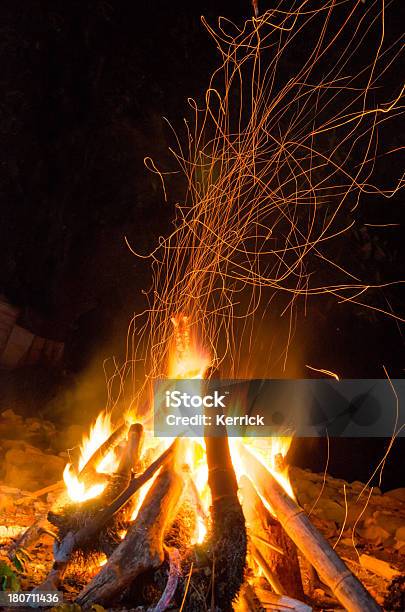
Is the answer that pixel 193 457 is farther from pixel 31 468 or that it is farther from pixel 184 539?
pixel 31 468

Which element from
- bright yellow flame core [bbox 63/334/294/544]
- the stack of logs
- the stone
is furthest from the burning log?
the stone

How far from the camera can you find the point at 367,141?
830 cm

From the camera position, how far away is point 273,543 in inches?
137

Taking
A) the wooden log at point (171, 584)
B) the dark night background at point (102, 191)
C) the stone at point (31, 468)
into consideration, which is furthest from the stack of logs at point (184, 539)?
the dark night background at point (102, 191)

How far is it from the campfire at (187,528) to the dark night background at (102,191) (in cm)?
442

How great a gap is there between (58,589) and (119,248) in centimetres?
689

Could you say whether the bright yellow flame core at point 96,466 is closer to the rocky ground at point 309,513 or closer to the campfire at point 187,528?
the campfire at point 187,528

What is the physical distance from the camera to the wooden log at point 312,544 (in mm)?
2957

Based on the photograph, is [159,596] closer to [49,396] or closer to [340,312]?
[49,396]

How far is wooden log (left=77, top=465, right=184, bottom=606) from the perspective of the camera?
305cm

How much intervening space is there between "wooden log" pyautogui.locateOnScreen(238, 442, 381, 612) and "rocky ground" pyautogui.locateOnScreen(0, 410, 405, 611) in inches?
13.2

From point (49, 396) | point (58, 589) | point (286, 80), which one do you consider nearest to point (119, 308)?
point (49, 396)

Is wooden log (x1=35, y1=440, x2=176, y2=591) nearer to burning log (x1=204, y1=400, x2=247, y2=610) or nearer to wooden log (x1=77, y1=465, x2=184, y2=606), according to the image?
wooden log (x1=77, y1=465, x2=184, y2=606)

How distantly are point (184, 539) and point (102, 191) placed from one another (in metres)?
6.97
